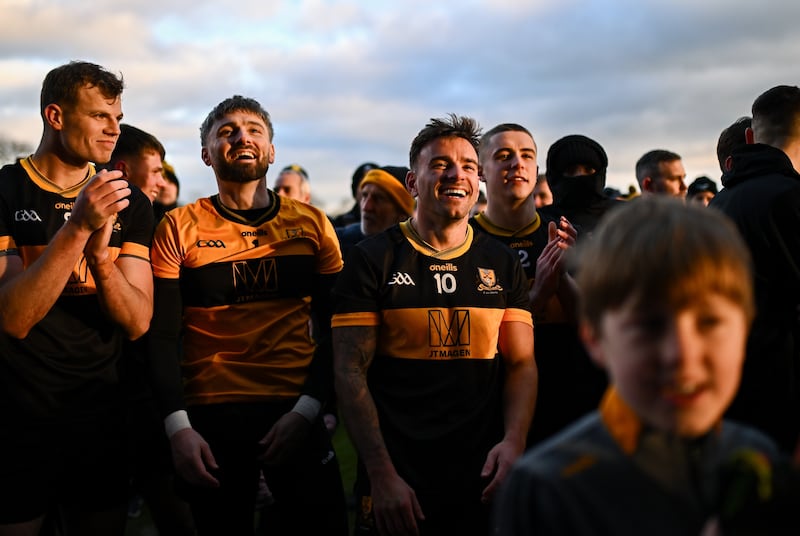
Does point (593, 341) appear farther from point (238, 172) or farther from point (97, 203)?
point (238, 172)

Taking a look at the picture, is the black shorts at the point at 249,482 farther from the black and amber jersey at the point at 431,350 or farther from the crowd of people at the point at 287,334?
the black and amber jersey at the point at 431,350

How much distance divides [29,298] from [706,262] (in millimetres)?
2954

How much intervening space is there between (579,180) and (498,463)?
88.4 inches

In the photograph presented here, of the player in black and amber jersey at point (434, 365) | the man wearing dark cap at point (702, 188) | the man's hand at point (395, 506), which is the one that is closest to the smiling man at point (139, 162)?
the player in black and amber jersey at point (434, 365)

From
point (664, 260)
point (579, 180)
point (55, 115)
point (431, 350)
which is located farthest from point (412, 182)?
point (664, 260)

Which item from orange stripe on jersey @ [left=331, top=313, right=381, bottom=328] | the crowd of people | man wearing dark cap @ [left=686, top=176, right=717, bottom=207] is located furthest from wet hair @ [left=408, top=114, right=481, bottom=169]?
man wearing dark cap @ [left=686, top=176, right=717, bottom=207]

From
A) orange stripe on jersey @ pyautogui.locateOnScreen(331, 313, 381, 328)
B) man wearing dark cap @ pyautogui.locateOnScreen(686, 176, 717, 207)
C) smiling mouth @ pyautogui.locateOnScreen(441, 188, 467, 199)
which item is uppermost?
man wearing dark cap @ pyautogui.locateOnScreen(686, 176, 717, 207)

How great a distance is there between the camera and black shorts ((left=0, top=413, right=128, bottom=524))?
11.2 feet

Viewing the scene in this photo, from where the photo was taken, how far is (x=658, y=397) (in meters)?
1.31

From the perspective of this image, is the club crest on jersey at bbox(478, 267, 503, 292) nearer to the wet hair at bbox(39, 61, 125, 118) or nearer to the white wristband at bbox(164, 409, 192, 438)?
the white wristband at bbox(164, 409, 192, 438)

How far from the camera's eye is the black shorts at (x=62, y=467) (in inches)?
135

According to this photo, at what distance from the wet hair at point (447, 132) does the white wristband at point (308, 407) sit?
134cm

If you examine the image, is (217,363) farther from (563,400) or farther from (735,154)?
(735,154)

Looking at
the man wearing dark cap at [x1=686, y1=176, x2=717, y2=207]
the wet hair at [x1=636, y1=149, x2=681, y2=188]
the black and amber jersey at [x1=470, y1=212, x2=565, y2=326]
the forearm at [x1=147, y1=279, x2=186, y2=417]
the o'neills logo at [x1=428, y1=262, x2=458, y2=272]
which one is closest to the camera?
the o'neills logo at [x1=428, y1=262, x2=458, y2=272]
